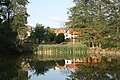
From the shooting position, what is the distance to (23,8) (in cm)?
5612

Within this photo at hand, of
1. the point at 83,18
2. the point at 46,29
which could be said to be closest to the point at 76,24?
the point at 83,18

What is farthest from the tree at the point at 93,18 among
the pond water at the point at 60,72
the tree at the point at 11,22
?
the pond water at the point at 60,72

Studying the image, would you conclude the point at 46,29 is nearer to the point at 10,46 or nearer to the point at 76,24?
the point at 76,24

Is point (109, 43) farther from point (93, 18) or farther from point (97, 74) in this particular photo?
point (97, 74)

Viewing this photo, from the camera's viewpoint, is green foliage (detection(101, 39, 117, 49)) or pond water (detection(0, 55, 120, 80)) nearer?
pond water (detection(0, 55, 120, 80))

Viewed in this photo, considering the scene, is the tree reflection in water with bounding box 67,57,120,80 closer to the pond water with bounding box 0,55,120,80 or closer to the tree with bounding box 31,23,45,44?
the pond water with bounding box 0,55,120,80

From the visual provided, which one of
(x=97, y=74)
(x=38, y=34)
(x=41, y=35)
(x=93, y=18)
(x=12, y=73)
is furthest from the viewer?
(x=41, y=35)

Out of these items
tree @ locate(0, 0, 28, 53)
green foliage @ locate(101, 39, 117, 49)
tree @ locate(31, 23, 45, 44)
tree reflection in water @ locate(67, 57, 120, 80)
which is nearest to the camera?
tree reflection in water @ locate(67, 57, 120, 80)

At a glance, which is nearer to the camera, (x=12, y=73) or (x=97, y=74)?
(x=97, y=74)

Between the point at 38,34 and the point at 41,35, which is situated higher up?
the point at 38,34

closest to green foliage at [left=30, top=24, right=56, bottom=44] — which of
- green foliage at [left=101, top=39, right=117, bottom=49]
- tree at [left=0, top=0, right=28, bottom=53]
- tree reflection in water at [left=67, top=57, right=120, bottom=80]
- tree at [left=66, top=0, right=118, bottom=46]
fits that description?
tree at [left=66, top=0, right=118, bottom=46]

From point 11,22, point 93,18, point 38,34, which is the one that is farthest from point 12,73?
point 38,34

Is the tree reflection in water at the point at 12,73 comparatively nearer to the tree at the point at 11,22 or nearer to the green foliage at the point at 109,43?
the tree at the point at 11,22

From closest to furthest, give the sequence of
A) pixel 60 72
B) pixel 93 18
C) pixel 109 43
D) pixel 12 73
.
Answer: pixel 12 73 < pixel 60 72 < pixel 109 43 < pixel 93 18
